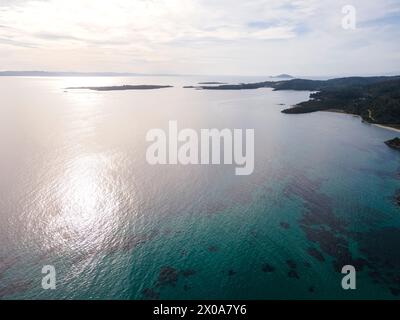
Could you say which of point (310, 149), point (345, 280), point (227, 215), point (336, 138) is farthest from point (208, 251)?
point (336, 138)

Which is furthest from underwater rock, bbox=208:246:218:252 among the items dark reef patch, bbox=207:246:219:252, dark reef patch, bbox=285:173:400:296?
dark reef patch, bbox=285:173:400:296

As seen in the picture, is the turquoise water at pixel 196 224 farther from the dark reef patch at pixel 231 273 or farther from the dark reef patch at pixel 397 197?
the dark reef patch at pixel 397 197

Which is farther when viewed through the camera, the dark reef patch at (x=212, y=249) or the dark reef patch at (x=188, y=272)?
the dark reef patch at (x=212, y=249)

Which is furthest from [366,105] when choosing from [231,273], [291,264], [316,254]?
[231,273]

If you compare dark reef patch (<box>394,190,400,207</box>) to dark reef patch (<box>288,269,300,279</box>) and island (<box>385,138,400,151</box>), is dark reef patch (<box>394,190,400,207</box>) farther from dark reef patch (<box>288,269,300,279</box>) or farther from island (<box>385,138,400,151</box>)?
island (<box>385,138,400,151</box>)

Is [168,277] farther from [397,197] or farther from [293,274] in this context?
[397,197]

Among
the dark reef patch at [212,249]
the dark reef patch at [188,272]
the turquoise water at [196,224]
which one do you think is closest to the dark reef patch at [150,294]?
the turquoise water at [196,224]

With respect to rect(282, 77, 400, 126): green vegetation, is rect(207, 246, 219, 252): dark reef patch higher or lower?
lower
